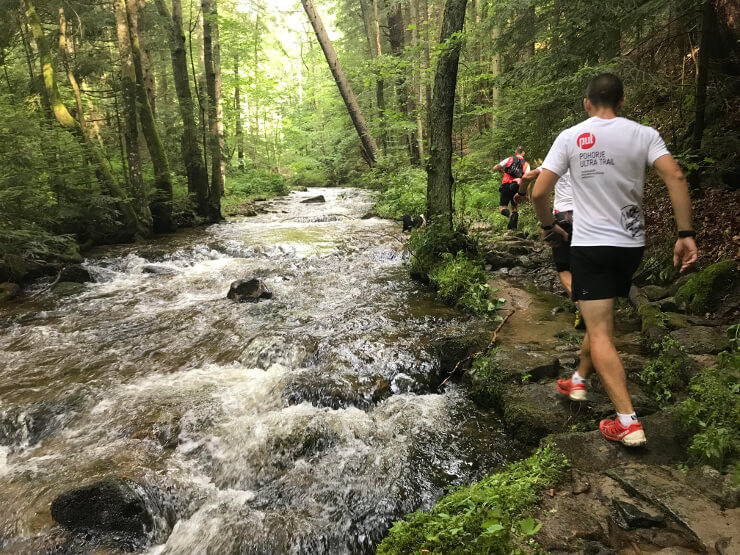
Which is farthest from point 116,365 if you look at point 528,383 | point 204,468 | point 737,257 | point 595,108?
point 737,257

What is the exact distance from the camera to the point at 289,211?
2019 centimetres

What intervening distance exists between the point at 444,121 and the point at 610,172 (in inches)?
211

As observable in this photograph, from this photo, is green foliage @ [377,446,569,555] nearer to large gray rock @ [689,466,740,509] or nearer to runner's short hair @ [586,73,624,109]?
large gray rock @ [689,466,740,509]

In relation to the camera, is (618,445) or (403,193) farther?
(403,193)

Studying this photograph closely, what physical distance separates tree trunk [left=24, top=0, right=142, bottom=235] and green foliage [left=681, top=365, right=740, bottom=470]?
12535 millimetres

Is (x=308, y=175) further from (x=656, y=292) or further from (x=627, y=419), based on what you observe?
(x=627, y=419)

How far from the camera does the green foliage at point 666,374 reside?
11.8 ft

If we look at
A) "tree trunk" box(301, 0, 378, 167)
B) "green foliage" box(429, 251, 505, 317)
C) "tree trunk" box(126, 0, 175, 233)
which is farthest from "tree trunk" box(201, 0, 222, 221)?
"green foliage" box(429, 251, 505, 317)

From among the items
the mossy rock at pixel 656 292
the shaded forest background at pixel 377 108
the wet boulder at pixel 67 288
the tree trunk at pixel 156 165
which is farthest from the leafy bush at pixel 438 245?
the tree trunk at pixel 156 165

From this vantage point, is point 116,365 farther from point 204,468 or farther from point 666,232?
point 666,232

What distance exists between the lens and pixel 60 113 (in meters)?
11.4

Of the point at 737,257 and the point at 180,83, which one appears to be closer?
the point at 737,257

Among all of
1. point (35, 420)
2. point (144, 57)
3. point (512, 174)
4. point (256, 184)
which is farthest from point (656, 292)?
point (256, 184)

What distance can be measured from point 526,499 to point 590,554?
459 millimetres
